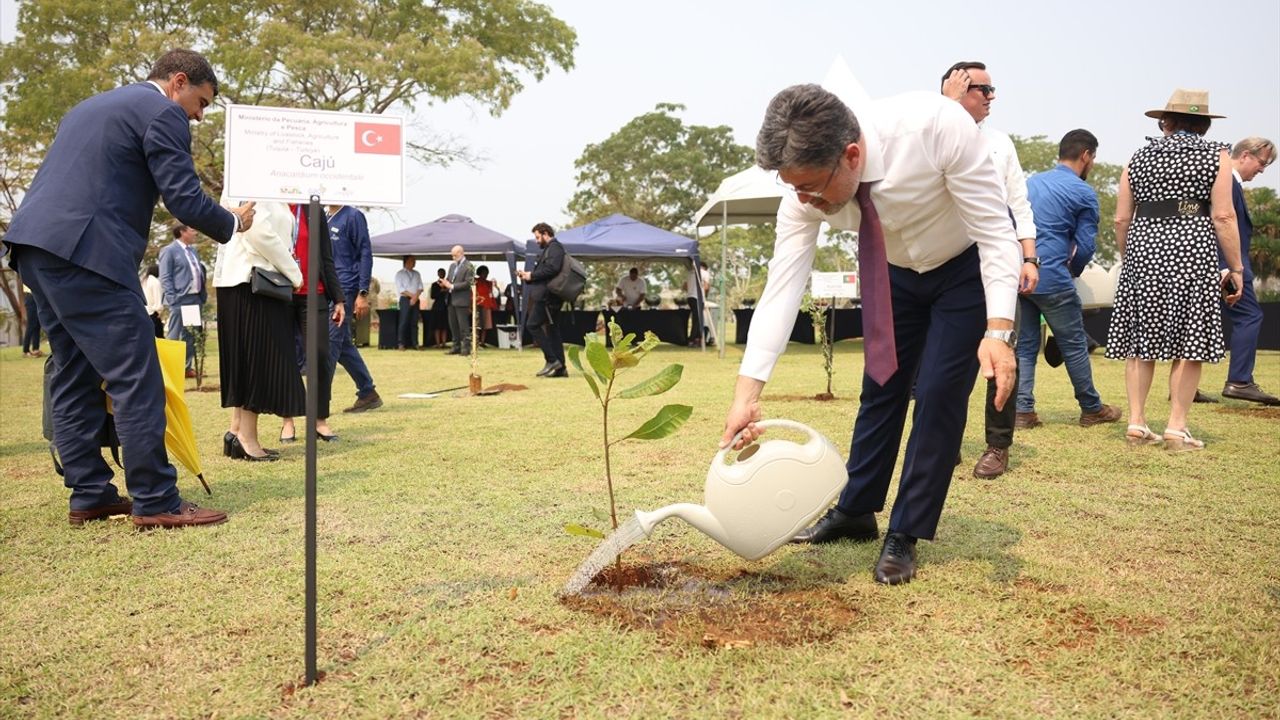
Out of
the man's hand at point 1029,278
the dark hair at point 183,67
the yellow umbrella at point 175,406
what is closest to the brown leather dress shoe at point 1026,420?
the man's hand at point 1029,278

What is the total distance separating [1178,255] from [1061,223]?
815mm

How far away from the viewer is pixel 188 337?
35.2 ft

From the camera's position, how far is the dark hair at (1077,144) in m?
5.78

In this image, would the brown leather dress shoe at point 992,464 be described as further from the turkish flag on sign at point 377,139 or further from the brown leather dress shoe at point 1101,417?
the turkish flag on sign at point 377,139

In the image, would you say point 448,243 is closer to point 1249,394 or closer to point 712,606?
point 1249,394

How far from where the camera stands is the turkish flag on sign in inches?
93.0

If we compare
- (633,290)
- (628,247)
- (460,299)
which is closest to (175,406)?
(460,299)

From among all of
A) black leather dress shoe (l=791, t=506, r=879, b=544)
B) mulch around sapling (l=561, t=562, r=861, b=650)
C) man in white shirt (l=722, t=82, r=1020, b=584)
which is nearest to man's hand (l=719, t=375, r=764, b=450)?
man in white shirt (l=722, t=82, r=1020, b=584)

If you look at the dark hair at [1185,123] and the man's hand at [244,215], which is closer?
the man's hand at [244,215]

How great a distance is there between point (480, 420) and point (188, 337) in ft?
19.1

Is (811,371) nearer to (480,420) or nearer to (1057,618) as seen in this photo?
(480,420)

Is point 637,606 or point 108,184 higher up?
point 108,184

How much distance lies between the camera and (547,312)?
36.0 ft

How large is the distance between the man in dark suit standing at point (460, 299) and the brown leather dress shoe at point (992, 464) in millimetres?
12015
